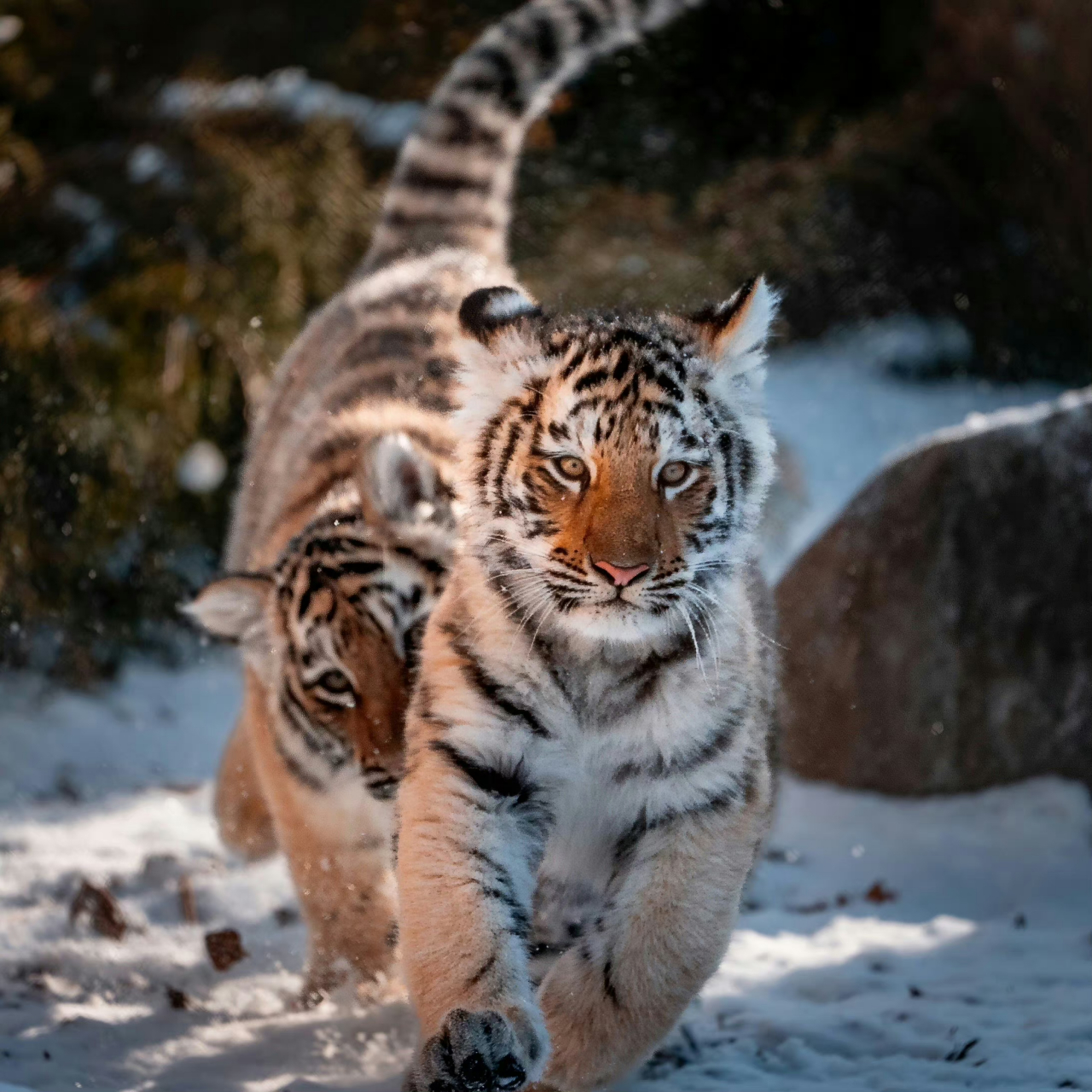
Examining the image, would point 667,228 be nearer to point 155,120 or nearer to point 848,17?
point 848,17

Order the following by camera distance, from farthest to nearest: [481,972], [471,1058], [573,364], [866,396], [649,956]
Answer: [866,396] → [573,364] → [649,956] → [481,972] → [471,1058]

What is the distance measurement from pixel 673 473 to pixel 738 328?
31 cm

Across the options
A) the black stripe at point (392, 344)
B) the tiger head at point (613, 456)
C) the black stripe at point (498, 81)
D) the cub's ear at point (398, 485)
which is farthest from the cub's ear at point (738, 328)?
the black stripe at point (498, 81)

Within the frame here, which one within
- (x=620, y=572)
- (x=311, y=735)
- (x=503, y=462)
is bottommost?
(x=311, y=735)

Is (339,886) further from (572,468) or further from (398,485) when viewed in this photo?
(572,468)

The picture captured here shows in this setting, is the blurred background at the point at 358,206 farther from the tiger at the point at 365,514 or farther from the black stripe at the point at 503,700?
the black stripe at the point at 503,700

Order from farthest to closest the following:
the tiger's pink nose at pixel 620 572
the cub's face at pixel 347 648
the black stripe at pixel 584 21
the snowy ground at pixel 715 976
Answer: the black stripe at pixel 584 21 < the cub's face at pixel 347 648 < the snowy ground at pixel 715 976 < the tiger's pink nose at pixel 620 572

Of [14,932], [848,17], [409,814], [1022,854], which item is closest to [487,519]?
[409,814]

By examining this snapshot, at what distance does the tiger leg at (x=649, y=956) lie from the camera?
2340mm

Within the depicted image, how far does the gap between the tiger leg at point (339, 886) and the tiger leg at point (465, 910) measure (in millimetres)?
848

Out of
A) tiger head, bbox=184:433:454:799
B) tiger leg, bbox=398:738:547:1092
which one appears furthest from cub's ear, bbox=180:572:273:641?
tiger leg, bbox=398:738:547:1092

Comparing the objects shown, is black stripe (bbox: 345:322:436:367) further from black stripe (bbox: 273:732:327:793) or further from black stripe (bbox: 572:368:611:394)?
black stripe (bbox: 572:368:611:394)

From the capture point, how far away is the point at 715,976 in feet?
11.4

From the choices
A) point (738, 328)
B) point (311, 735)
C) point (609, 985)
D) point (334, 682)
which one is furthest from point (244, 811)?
point (738, 328)
